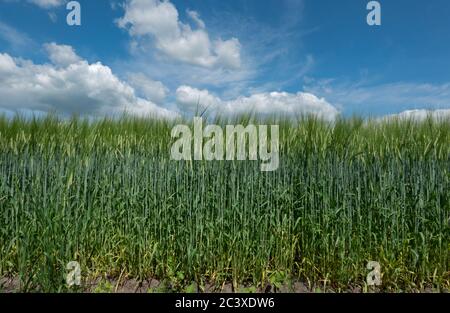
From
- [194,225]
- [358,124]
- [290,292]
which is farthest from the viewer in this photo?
[358,124]

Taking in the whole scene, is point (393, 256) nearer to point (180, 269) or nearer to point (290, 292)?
point (290, 292)

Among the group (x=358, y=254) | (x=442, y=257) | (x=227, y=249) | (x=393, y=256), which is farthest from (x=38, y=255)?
(x=442, y=257)

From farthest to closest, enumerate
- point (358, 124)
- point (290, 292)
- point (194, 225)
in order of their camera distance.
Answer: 1. point (358, 124)
2. point (194, 225)
3. point (290, 292)

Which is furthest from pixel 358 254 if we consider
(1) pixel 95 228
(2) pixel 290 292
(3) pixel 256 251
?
(1) pixel 95 228

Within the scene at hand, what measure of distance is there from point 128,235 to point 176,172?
0.70m

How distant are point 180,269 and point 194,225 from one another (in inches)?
16.1

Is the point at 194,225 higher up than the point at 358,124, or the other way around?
the point at 358,124

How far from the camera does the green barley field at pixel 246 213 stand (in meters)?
2.69

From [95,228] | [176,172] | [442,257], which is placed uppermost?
[176,172]

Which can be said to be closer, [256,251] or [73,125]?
[256,251]

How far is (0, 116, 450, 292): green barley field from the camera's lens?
2.69 metres

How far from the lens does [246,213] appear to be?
9.20 feet

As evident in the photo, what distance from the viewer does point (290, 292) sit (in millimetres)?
2574

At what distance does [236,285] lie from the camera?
2.64 meters
